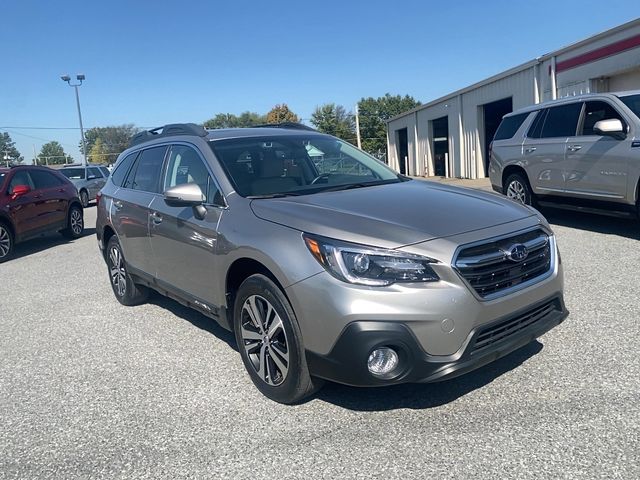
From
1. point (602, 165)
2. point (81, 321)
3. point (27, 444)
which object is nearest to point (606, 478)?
point (27, 444)

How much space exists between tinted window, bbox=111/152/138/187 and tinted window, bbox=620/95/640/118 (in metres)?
6.22

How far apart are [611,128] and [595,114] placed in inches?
33.0

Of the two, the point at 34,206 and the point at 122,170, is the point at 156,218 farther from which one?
the point at 34,206

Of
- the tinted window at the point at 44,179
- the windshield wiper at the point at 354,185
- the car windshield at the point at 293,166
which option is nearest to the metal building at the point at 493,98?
the car windshield at the point at 293,166

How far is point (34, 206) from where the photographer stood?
11.2 m

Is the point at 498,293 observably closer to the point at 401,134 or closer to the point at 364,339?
the point at 364,339

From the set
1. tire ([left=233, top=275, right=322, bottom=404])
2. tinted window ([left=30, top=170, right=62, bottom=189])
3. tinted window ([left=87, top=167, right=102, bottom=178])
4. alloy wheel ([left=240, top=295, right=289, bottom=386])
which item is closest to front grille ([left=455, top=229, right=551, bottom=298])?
tire ([left=233, top=275, right=322, bottom=404])

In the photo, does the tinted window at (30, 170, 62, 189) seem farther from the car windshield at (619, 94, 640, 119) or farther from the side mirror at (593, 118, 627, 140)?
the car windshield at (619, 94, 640, 119)

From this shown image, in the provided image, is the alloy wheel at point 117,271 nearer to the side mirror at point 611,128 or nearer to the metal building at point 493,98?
the side mirror at point 611,128

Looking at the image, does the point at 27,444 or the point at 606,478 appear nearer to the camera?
the point at 606,478

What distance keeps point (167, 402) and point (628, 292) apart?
4.13m

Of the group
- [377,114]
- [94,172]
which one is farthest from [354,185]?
[377,114]

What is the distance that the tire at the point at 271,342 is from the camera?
3.17 meters

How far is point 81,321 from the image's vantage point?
5695mm
